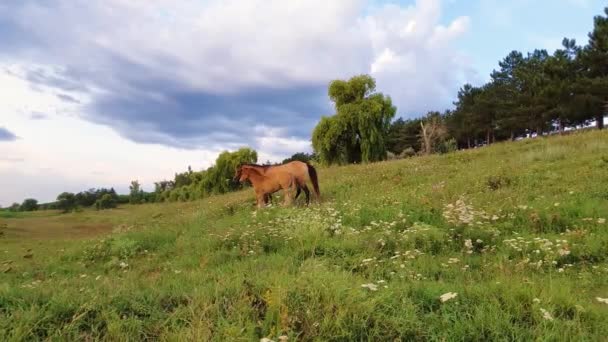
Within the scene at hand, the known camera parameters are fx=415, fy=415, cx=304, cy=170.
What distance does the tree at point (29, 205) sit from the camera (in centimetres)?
6258

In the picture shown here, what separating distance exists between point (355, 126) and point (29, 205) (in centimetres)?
5513

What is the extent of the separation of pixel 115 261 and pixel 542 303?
7.97m

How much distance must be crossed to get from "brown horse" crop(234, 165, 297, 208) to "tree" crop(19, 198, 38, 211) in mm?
60801

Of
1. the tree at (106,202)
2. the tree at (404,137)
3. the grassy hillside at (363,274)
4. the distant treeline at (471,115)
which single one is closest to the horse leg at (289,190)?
the grassy hillside at (363,274)

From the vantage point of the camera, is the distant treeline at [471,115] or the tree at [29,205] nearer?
the distant treeline at [471,115]

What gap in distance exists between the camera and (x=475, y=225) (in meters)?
7.98

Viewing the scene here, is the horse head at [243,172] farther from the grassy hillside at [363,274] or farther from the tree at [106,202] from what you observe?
the tree at [106,202]

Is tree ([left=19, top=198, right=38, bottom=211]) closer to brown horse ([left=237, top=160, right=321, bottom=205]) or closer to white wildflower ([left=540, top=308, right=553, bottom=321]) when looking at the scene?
brown horse ([left=237, top=160, right=321, bottom=205])

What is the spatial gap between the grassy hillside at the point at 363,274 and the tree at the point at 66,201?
5502 centimetres

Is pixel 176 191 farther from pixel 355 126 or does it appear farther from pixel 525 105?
pixel 525 105

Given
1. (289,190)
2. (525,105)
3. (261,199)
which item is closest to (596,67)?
(525,105)

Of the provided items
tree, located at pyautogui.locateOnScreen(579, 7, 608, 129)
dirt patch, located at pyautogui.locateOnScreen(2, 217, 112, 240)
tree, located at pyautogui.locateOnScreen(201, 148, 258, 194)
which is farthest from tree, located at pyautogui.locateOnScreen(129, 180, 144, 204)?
tree, located at pyautogui.locateOnScreen(579, 7, 608, 129)

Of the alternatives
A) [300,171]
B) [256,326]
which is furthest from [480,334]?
[300,171]

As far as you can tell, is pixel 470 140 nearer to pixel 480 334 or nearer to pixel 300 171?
pixel 300 171
